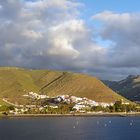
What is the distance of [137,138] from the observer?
190000 mm

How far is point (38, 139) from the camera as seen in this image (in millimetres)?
179625

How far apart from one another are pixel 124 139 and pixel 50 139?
103ft

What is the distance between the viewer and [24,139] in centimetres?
17950

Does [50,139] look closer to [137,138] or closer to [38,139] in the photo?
[38,139]

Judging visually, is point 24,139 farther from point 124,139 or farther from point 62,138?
point 124,139

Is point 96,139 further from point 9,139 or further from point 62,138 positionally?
point 9,139

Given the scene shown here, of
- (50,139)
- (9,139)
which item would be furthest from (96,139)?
(9,139)

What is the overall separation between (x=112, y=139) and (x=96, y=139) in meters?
6.99

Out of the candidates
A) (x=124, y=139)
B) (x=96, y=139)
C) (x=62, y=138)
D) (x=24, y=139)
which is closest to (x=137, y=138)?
(x=124, y=139)

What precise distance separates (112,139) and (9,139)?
42.7 meters

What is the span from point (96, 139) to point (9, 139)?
35788 mm

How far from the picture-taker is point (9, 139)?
179 m

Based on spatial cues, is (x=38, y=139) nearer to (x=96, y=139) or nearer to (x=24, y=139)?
(x=24, y=139)

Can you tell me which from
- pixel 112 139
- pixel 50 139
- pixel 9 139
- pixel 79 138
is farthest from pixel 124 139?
pixel 9 139
